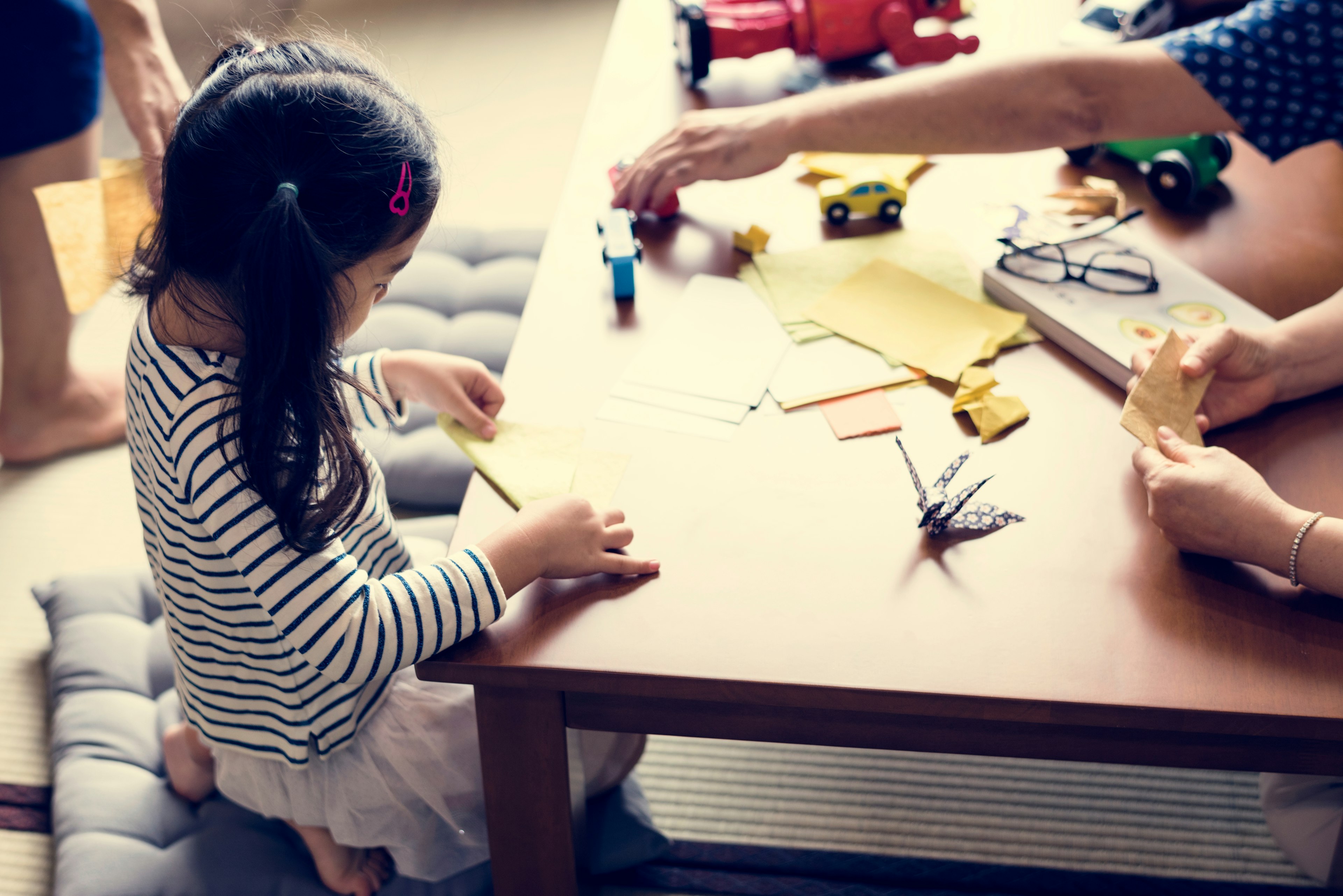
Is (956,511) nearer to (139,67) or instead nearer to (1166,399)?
(1166,399)

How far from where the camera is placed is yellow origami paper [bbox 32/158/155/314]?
113cm

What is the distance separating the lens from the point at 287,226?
668mm

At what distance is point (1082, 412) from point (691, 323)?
0.38 m

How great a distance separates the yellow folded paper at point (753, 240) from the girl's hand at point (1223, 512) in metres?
0.48

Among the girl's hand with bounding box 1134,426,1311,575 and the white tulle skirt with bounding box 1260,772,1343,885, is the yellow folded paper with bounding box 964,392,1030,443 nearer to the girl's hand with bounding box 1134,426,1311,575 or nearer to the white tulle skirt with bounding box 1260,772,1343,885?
the girl's hand with bounding box 1134,426,1311,575

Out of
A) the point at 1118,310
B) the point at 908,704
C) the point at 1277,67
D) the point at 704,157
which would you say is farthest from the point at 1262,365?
the point at 704,157

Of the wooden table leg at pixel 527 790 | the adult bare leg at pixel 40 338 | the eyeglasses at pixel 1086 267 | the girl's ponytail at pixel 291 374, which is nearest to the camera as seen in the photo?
the girl's ponytail at pixel 291 374

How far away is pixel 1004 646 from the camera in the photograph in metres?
0.72

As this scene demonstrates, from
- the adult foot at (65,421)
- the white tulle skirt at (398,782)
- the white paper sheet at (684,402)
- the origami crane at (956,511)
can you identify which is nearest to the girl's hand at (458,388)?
the white paper sheet at (684,402)

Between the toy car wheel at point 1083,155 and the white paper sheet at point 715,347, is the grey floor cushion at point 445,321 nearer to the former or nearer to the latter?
the white paper sheet at point 715,347

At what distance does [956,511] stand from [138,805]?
86 cm

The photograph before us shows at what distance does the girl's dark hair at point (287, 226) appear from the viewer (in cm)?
69

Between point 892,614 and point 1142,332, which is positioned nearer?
point 892,614

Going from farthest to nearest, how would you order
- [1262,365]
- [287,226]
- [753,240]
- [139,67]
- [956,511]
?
1. [139,67]
2. [753,240]
3. [1262,365]
4. [956,511]
5. [287,226]
